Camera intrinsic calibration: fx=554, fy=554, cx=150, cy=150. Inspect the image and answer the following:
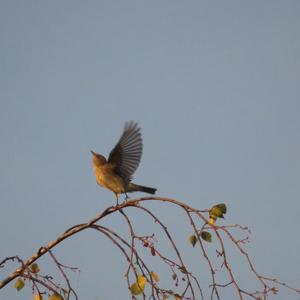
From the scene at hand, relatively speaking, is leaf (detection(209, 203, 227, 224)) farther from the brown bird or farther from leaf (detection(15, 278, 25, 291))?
the brown bird

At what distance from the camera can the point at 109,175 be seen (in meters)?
6.89

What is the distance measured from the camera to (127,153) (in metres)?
6.71

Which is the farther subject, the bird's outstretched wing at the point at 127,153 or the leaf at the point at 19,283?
the bird's outstretched wing at the point at 127,153

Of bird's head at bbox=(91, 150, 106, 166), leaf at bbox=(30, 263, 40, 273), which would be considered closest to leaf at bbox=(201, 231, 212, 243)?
leaf at bbox=(30, 263, 40, 273)

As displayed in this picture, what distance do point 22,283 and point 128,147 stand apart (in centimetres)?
275

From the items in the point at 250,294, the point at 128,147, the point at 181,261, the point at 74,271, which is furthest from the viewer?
the point at 128,147

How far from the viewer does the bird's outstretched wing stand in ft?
21.1

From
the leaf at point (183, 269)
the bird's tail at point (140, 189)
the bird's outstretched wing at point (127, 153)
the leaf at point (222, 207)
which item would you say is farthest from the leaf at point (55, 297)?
the bird's tail at point (140, 189)

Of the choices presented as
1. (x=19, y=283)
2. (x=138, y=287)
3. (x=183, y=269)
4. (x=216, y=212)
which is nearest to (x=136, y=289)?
(x=138, y=287)

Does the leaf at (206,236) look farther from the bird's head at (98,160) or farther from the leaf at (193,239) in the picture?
the bird's head at (98,160)

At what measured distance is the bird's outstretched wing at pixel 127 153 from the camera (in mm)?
6418

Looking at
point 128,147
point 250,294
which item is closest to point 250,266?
point 250,294

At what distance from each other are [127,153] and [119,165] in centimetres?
30

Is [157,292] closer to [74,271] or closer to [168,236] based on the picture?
[168,236]
